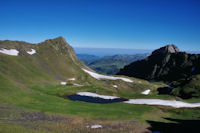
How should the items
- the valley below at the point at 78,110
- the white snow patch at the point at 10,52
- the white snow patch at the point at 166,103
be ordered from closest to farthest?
the valley below at the point at 78,110
the white snow patch at the point at 166,103
the white snow patch at the point at 10,52

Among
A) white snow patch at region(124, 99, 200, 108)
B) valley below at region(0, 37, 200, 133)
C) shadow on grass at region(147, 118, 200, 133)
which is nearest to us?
valley below at region(0, 37, 200, 133)

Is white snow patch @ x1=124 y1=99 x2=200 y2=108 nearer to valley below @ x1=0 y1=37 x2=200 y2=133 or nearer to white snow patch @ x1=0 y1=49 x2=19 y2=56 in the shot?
valley below @ x1=0 y1=37 x2=200 y2=133

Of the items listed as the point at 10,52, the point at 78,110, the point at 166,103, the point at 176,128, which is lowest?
the point at 166,103

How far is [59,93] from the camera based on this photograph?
81062mm

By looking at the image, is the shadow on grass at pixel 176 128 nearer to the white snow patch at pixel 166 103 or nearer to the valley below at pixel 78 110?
the valley below at pixel 78 110

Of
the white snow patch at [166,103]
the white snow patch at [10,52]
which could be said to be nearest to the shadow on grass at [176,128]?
the white snow patch at [166,103]

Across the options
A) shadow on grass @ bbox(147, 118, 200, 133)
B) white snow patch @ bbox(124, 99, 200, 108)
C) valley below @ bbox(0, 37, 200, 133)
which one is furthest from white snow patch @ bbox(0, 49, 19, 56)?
shadow on grass @ bbox(147, 118, 200, 133)

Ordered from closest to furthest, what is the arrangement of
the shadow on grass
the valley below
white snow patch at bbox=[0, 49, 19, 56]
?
the valley below < the shadow on grass < white snow patch at bbox=[0, 49, 19, 56]

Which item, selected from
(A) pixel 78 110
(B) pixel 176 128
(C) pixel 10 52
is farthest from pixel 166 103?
(C) pixel 10 52

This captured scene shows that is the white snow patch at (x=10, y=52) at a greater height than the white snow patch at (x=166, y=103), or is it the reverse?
the white snow patch at (x=10, y=52)

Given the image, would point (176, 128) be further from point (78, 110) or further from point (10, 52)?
point (10, 52)

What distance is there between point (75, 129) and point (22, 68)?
77.4 meters

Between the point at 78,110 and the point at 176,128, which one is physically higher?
the point at 78,110

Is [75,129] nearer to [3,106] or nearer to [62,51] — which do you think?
[3,106]
